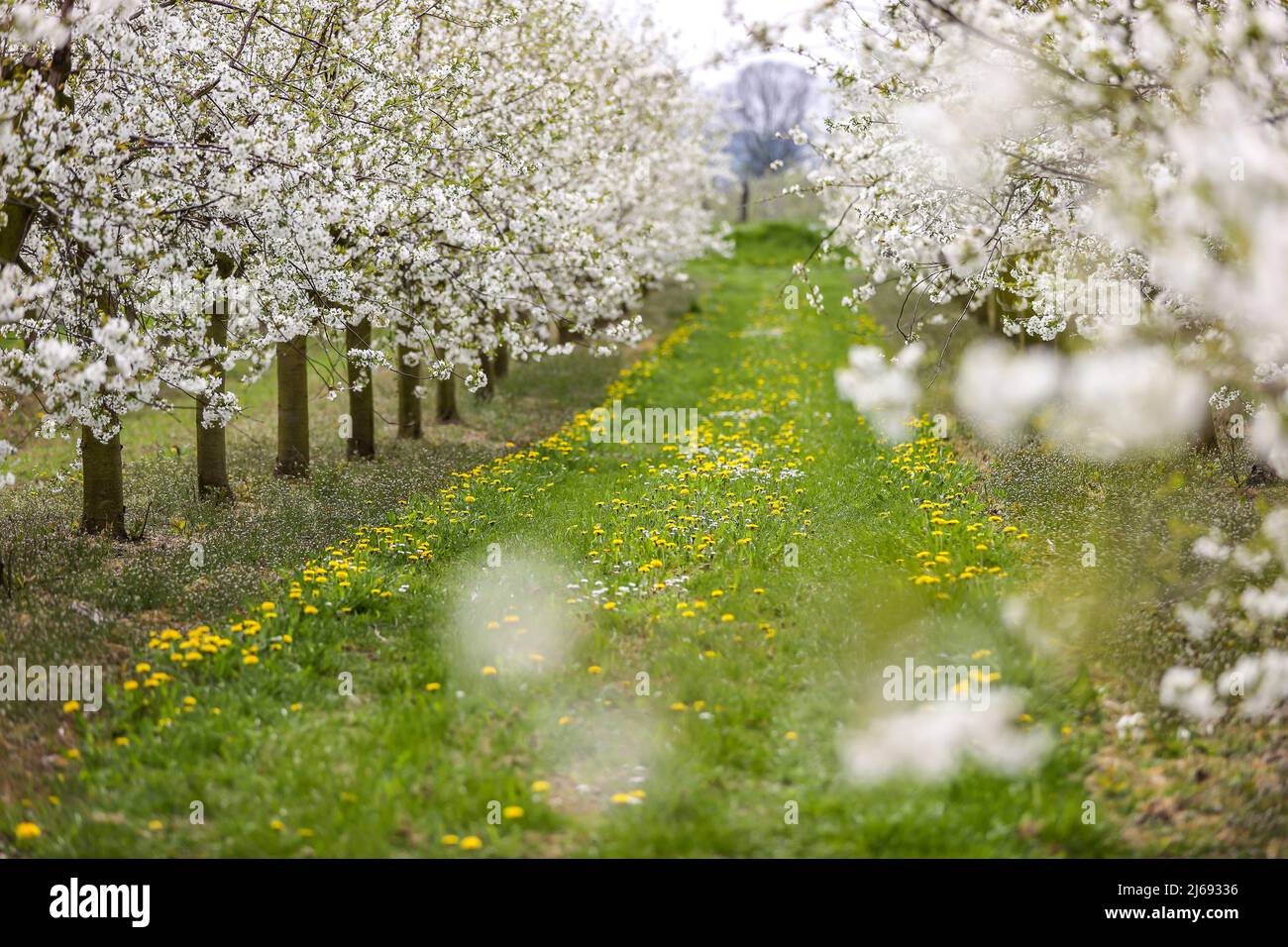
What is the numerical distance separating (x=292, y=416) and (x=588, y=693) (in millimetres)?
7443

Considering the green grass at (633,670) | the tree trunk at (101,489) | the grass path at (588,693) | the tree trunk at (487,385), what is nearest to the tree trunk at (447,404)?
the tree trunk at (487,385)

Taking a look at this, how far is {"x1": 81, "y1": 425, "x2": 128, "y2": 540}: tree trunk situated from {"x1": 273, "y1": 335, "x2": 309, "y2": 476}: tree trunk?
9.63ft

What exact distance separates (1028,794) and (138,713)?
5427 millimetres

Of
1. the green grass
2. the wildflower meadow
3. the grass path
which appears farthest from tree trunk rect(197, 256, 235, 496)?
the grass path

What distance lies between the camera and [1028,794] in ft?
17.1

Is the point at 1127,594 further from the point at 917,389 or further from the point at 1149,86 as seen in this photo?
the point at 917,389

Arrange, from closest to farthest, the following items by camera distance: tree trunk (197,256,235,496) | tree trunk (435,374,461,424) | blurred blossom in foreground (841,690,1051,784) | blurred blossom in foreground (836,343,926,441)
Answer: blurred blossom in foreground (841,690,1051,784) → tree trunk (197,256,235,496) → blurred blossom in foreground (836,343,926,441) → tree trunk (435,374,461,424)

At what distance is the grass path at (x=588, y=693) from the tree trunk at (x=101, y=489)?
2.25 metres

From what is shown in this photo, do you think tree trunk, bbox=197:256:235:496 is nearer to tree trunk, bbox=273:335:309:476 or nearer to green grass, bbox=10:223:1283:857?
green grass, bbox=10:223:1283:857

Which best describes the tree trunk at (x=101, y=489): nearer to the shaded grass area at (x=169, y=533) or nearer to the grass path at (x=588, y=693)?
the shaded grass area at (x=169, y=533)

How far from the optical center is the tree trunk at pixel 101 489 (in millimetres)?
9320

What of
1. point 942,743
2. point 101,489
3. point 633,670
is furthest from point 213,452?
point 942,743

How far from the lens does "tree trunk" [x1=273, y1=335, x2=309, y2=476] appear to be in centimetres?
1230
